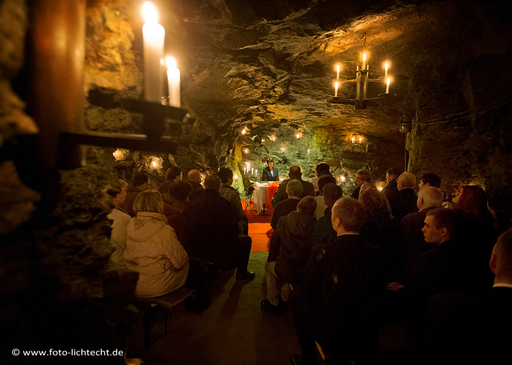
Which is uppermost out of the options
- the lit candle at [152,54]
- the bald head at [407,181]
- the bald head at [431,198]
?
the lit candle at [152,54]

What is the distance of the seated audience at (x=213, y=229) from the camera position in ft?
11.8

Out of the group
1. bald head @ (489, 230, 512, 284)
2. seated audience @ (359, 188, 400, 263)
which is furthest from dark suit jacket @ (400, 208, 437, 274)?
bald head @ (489, 230, 512, 284)

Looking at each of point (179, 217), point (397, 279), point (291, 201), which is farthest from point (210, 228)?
point (397, 279)

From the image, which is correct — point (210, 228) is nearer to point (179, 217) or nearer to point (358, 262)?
point (179, 217)

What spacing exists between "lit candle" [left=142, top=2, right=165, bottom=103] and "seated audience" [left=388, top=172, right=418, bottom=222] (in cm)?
387

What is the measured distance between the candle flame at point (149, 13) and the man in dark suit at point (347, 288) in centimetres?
168

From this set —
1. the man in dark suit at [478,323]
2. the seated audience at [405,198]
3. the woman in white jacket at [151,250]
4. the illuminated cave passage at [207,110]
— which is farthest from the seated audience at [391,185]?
the woman in white jacket at [151,250]

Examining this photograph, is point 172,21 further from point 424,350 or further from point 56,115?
point 424,350

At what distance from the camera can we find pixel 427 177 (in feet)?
12.6

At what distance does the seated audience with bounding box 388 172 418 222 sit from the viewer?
3.73 metres

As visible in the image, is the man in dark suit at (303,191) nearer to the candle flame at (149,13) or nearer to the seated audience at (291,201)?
the seated audience at (291,201)

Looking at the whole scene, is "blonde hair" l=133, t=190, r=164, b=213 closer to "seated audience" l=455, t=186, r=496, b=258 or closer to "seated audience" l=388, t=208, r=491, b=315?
"seated audience" l=388, t=208, r=491, b=315

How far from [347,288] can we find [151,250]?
201 cm

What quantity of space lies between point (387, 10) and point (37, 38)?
6.07 metres
